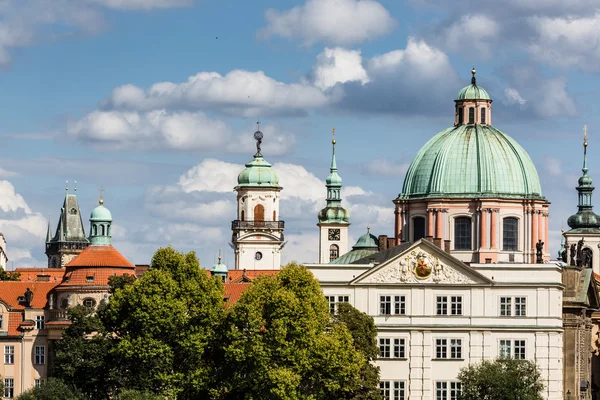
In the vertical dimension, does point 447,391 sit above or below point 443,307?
below

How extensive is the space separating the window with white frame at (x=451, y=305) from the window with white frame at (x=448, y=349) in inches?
71.3

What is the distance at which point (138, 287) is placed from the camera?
124812mm

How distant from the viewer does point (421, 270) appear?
A: 134m

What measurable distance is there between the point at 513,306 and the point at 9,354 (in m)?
36.4

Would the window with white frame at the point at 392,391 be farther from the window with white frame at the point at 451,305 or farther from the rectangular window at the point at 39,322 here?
the rectangular window at the point at 39,322

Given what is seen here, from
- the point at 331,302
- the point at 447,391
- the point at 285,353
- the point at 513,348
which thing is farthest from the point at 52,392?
the point at 513,348

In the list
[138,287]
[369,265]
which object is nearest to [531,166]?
[369,265]

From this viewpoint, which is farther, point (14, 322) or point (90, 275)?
Result: point (14, 322)

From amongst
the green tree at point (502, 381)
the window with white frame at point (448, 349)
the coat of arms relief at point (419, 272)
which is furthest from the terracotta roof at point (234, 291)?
the green tree at point (502, 381)

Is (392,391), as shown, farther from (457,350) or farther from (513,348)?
(513,348)

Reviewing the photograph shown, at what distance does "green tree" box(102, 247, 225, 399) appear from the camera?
12181 cm

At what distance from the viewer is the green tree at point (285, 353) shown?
11744 centimetres

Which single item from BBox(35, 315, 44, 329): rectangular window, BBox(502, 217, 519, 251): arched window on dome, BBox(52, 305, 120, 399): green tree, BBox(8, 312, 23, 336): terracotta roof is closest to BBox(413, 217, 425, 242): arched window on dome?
BBox(502, 217, 519, 251): arched window on dome

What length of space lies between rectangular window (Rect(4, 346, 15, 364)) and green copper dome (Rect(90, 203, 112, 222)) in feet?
45.1
